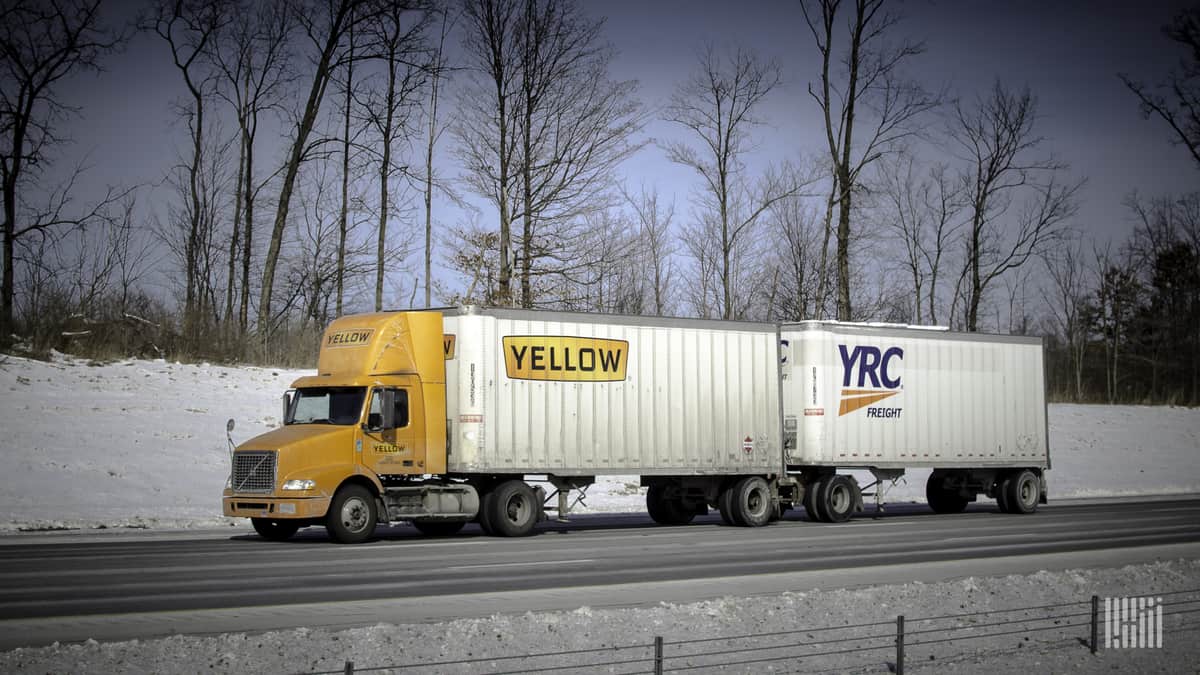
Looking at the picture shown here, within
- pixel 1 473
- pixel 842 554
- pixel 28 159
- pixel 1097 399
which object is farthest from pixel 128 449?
pixel 1097 399

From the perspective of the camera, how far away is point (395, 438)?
2255 cm

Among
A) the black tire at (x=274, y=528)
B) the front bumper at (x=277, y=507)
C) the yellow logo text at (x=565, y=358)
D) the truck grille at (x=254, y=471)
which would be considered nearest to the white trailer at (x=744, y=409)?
the yellow logo text at (x=565, y=358)

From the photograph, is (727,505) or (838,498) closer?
(727,505)

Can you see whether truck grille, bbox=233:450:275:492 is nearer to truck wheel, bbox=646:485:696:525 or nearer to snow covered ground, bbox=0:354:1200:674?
snow covered ground, bbox=0:354:1200:674

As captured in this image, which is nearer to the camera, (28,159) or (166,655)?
(166,655)

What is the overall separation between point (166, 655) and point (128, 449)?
22265mm

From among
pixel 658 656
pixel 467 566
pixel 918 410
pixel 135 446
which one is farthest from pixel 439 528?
pixel 658 656

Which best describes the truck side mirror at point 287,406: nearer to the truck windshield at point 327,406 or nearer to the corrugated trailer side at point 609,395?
the truck windshield at point 327,406

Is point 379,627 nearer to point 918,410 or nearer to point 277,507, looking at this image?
point 277,507

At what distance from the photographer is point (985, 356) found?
31.6m

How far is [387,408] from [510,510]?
11.0 ft

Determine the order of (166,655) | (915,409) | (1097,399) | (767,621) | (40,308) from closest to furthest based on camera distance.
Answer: (166,655)
(767,621)
(915,409)
(40,308)
(1097,399)

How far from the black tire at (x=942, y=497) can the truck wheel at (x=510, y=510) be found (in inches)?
519

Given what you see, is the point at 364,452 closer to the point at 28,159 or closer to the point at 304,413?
the point at 304,413
